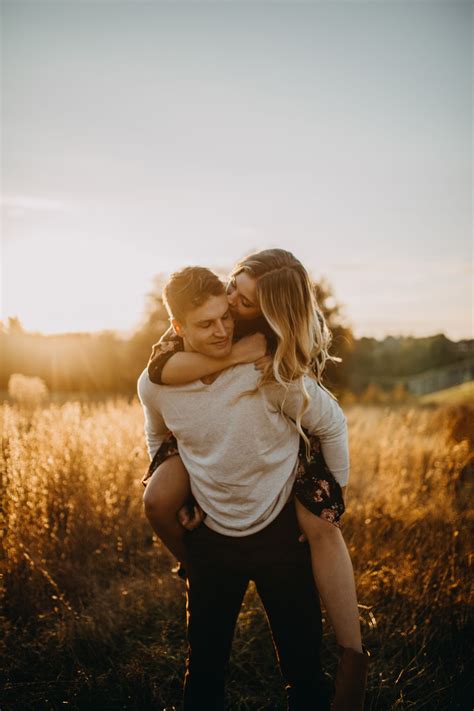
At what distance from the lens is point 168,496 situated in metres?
1.82

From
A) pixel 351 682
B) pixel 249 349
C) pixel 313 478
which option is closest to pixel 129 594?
pixel 351 682

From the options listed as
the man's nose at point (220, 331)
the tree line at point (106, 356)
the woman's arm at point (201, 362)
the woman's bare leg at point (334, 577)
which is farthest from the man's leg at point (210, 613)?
the tree line at point (106, 356)

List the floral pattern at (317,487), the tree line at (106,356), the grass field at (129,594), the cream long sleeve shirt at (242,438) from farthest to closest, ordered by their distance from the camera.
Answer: the tree line at (106,356) → the grass field at (129,594) → the floral pattern at (317,487) → the cream long sleeve shirt at (242,438)

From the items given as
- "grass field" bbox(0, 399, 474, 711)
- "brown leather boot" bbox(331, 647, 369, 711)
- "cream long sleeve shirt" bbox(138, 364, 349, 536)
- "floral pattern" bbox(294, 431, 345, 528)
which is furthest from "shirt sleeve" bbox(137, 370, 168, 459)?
"grass field" bbox(0, 399, 474, 711)

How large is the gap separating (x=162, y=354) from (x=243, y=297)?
41 centimetres

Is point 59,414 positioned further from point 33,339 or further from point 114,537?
point 33,339

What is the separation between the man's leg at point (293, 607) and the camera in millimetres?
1654

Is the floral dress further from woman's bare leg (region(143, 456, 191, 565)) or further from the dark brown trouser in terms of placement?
woman's bare leg (region(143, 456, 191, 565))

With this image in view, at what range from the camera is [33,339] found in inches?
738

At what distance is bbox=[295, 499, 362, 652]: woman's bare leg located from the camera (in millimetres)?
1650

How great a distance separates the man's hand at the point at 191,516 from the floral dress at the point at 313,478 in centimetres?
39

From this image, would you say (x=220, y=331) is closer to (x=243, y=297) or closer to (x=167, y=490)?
(x=243, y=297)

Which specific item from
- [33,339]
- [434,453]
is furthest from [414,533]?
[33,339]

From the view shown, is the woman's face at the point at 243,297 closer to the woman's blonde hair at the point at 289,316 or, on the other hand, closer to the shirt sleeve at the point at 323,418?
the woman's blonde hair at the point at 289,316
